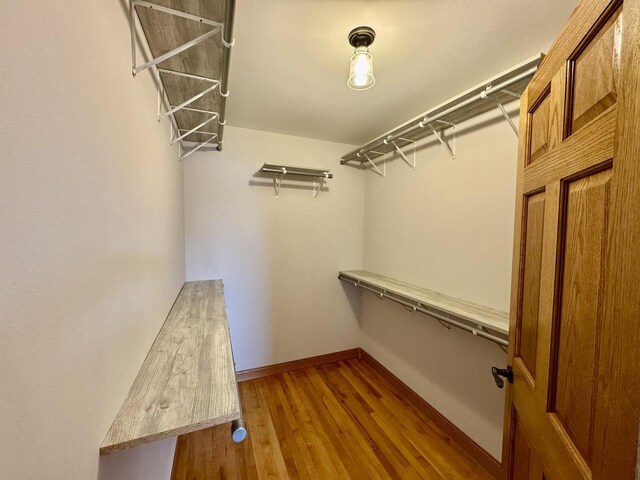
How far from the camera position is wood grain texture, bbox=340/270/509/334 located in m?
1.30

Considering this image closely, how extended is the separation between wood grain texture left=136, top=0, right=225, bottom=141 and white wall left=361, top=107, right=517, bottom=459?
59.7 inches

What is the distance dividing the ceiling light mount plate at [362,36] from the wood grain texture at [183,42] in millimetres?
578

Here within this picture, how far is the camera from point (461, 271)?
5.56 feet

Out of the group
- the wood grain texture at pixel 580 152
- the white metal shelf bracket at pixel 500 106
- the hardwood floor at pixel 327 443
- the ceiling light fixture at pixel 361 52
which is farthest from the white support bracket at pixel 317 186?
the wood grain texture at pixel 580 152

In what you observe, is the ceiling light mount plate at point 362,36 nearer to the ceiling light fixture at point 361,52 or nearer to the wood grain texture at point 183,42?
the ceiling light fixture at point 361,52

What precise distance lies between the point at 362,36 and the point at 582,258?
46.4 inches

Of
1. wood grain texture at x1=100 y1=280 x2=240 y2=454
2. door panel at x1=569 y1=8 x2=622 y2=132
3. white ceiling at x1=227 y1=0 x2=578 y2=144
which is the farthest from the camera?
white ceiling at x1=227 y1=0 x2=578 y2=144

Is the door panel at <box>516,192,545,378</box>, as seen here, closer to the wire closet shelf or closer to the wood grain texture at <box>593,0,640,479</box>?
the wood grain texture at <box>593,0,640,479</box>

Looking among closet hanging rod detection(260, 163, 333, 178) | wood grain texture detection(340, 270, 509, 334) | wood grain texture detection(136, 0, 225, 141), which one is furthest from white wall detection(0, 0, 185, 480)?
wood grain texture detection(340, 270, 509, 334)

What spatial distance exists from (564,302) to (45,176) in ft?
3.47

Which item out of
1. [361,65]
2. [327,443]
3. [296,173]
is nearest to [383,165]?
[296,173]

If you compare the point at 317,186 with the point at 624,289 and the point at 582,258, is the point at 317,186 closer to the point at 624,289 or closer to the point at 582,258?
the point at 582,258

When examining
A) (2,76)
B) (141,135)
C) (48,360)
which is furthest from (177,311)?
(2,76)

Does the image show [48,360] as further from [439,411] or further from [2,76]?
[439,411]
